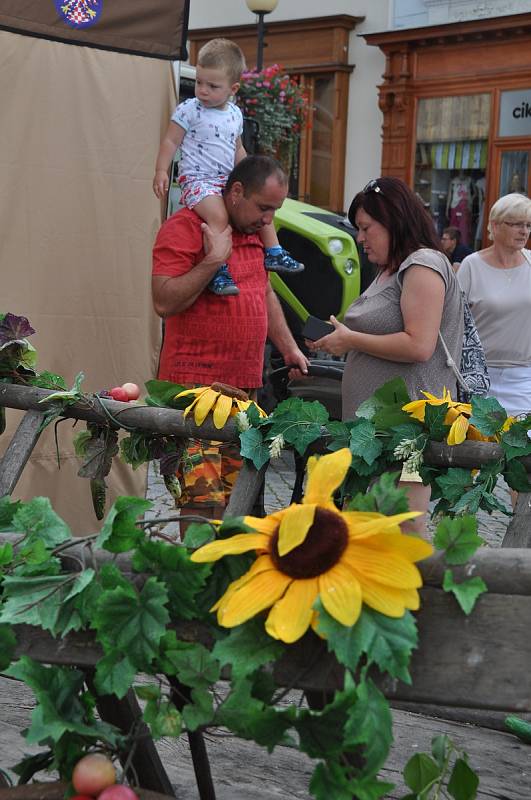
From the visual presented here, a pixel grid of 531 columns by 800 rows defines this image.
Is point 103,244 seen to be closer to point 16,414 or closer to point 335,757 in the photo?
point 16,414

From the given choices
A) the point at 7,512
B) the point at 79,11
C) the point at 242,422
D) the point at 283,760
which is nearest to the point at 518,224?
the point at 79,11

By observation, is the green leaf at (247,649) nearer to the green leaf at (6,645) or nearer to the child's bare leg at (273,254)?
the green leaf at (6,645)

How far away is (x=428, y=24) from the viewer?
16.8 meters

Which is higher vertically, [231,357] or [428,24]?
[428,24]

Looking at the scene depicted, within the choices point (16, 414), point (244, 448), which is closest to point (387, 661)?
point (244, 448)

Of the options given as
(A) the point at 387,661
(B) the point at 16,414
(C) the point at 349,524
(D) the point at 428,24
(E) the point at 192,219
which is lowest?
(B) the point at 16,414

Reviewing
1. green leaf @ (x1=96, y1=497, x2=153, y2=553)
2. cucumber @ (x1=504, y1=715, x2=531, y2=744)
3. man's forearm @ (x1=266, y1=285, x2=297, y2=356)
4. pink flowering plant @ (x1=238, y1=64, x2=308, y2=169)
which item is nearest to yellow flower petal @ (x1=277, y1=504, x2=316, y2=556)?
green leaf @ (x1=96, y1=497, x2=153, y2=553)

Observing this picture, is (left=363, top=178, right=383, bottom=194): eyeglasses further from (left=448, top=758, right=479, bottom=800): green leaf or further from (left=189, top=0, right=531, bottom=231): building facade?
(left=189, top=0, right=531, bottom=231): building facade

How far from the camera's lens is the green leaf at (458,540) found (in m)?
1.40

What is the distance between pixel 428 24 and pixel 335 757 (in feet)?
54.5

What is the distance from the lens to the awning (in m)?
4.60

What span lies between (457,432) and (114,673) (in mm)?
A: 1451

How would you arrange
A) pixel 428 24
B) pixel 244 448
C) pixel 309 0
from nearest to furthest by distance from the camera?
pixel 244 448 < pixel 428 24 < pixel 309 0

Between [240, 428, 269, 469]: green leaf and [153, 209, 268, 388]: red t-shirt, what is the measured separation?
3.98 ft
